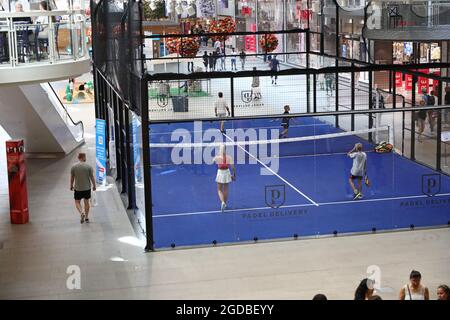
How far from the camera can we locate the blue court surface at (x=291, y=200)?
612 inches

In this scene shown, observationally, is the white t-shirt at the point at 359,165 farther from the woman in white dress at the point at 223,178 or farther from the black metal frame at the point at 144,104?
the woman in white dress at the point at 223,178

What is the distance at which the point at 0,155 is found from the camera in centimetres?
2497

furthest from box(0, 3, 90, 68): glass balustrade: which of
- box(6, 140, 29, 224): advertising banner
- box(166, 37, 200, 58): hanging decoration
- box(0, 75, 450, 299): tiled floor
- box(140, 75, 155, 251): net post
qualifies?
box(166, 37, 200, 58): hanging decoration

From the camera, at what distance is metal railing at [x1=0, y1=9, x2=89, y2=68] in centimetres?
1383

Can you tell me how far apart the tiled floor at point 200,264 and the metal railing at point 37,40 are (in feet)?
10.9

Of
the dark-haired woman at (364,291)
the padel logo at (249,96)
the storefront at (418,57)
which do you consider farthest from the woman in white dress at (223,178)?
the padel logo at (249,96)

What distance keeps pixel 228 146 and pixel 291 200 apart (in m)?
3.22

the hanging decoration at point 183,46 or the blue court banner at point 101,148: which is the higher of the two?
the hanging decoration at point 183,46

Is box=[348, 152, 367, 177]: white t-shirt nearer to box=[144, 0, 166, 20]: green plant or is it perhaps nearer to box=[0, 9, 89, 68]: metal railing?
box=[0, 9, 89, 68]: metal railing

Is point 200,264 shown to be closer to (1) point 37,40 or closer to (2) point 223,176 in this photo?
(2) point 223,176

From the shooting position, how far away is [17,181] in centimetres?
1631

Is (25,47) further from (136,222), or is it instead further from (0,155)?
(0,155)

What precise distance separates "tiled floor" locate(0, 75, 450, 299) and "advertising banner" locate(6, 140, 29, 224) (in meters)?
0.29
